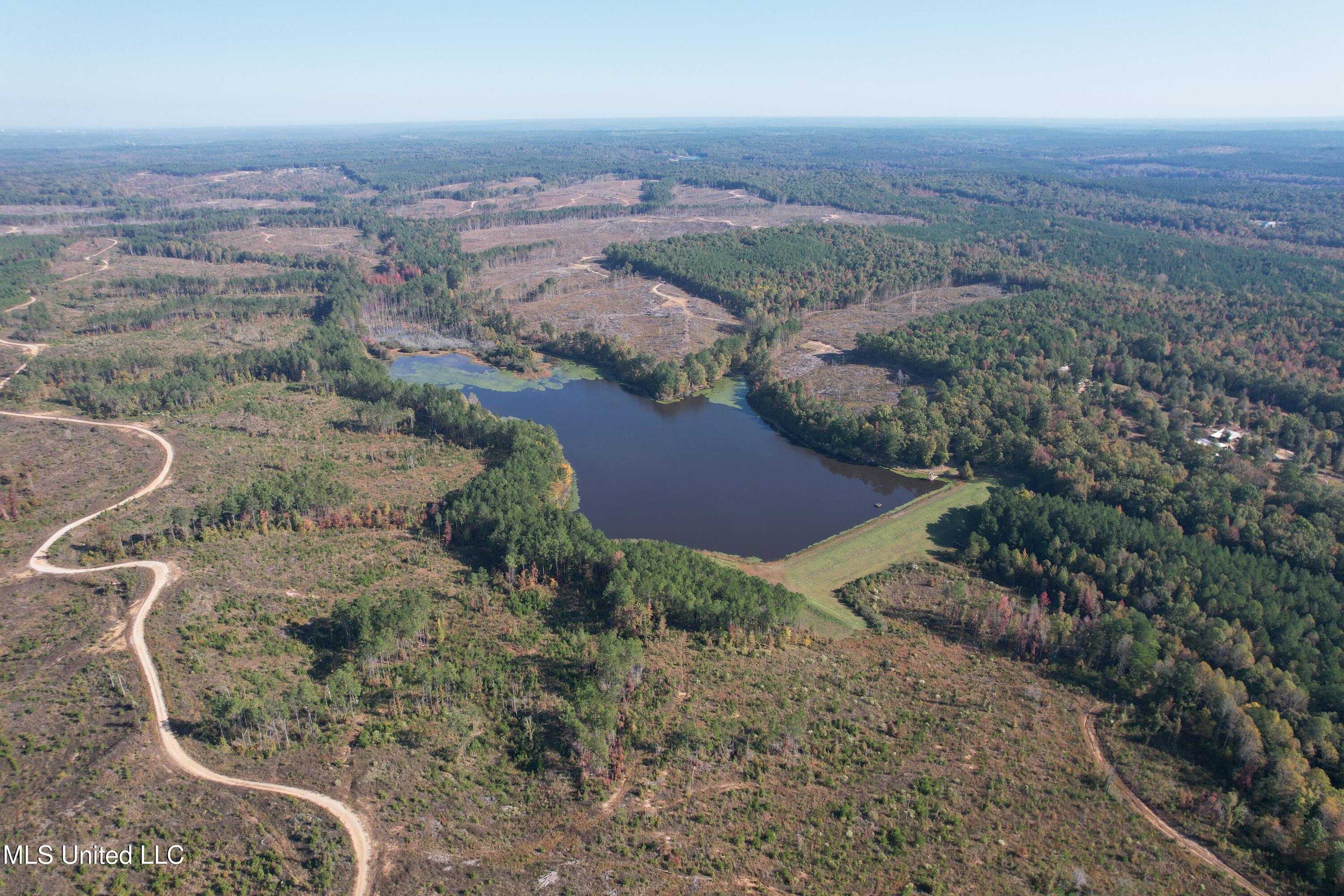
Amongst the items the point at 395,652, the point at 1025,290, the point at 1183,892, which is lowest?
the point at 1183,892

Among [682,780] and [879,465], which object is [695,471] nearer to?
[879,465]

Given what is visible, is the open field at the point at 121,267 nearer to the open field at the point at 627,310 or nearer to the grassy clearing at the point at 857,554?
the open field at the point at 627,310

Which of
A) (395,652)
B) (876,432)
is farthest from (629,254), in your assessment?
(395,652)

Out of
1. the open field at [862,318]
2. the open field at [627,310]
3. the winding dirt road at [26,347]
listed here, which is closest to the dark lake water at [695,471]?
the open field at [862,318]

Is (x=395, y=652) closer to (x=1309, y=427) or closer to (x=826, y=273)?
(x=1309, y=427)

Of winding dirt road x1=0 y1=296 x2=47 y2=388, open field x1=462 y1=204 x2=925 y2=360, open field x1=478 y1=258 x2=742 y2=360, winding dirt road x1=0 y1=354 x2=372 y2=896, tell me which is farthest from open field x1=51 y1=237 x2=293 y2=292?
winding dirt road x1=0 y1=354 x2=372 y2=896
